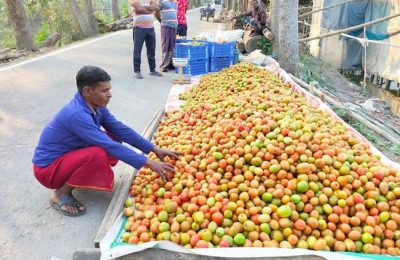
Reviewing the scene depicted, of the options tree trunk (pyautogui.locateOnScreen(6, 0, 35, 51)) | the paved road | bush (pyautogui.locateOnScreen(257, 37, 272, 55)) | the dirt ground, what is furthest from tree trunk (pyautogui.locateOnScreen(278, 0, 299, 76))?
tree trunk (pyautogui.locateOnScreen(6, 0, 35, 51))

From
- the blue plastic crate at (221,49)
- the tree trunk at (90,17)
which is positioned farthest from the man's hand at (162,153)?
the tree trunk at (90,17)

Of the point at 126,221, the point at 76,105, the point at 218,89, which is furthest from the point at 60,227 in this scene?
the point at 218,89

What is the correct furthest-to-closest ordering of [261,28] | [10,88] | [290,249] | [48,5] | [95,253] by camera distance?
1. [48,5]
2. [261,28]
3. [10,88]
4. [95,253]
5. [290,249]

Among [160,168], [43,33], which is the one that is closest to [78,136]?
[160,168]

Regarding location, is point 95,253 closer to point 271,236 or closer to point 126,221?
point 126,221

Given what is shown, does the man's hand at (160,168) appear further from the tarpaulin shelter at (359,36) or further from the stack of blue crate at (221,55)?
the tarpaulin shelter at (359,36)

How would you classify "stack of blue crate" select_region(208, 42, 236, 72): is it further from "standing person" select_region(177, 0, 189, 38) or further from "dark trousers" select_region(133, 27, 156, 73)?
"standing person" select_region(177, 0, 189, 38)

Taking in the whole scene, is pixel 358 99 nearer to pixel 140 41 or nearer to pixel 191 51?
pixel 191 51

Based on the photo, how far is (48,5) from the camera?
2008 centimetres

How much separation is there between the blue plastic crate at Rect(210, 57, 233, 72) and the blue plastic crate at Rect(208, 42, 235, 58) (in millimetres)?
84

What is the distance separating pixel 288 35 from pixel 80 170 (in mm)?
6062

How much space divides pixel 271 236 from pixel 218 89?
138 inches

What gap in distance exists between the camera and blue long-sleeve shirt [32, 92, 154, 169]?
2.96 meters

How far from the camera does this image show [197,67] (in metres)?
8.21
